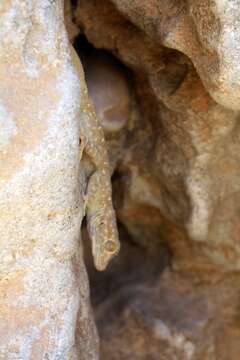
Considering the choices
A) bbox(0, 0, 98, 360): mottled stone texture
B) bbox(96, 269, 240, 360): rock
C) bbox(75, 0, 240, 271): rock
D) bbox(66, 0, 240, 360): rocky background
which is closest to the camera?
bbox(0, 0, 98, 360): mottled stone texture

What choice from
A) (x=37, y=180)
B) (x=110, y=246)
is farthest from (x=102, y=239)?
(x=37, y=180)

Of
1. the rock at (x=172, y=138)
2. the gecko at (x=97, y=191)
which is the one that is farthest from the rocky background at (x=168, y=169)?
the gecko at (x=97, y=191)

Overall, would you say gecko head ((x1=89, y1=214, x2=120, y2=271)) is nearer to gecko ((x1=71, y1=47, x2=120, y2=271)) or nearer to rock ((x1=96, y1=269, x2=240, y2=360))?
gecko ((x1=71, y1=47, x2=120, y2=271))

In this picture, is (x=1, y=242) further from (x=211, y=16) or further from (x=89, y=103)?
(x=211, y=16)

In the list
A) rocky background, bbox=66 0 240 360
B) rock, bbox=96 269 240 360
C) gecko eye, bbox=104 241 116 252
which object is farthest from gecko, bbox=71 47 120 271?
rock, bbox=96 269 240 360

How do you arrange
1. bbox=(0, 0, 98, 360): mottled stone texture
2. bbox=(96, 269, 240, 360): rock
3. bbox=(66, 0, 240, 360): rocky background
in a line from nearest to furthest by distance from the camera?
1. bbox=(0, 0, 98, 360): mottled stone texture
2. bbox=(66, 0, 240, 360): rocky background
3. bbox=(96, 269, 240, 360): rock

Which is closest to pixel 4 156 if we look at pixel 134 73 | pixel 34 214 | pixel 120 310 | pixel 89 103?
pixel 34 214
